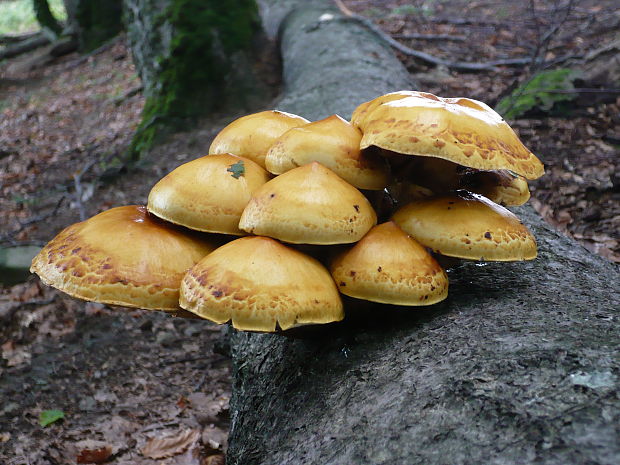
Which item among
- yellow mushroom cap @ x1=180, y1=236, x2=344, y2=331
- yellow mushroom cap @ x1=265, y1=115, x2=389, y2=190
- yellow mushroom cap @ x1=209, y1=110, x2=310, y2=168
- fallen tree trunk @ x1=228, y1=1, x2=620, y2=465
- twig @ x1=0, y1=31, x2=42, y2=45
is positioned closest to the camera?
fallen tree trunk @ x1=228, y1=1, x2=620, y2=465

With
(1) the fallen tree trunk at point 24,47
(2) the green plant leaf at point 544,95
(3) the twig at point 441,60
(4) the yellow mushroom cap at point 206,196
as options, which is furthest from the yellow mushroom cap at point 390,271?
(1) the fallen tree trunk at point 24,47

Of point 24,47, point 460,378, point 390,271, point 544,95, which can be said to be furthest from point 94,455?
point 24,47

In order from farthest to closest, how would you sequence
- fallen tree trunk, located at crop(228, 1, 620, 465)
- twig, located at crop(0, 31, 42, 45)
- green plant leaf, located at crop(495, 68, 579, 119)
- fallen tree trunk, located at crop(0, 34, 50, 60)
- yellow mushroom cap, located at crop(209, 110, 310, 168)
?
twig, located at crop(0, 31, 42, 45) → fallen tree trunk, located at crop(0, 34, 50, 60) → green plant leaf, located at crop(495, 68, 579, 119) → yellow mushroom cap, located at crop(209, 110, 310, 168) → fallen tree trunk, located at crop(228, 1, 620, 465)

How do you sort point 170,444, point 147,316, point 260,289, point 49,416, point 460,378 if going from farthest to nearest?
point 147,316
point 49,416
point 170,444
point 260,289
point 460,378

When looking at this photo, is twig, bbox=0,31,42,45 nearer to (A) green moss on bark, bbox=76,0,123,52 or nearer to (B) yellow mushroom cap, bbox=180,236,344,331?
(A) green moss on bark, bbox=76,0,123,52

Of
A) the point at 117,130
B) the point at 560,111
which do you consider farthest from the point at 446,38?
the point at 117,130

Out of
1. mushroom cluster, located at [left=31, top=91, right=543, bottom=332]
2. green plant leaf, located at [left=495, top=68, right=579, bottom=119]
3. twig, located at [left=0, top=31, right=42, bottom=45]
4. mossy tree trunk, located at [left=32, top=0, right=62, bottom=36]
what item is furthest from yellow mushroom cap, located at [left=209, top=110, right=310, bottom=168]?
twig, located at [left=0, top=31, right=42, bottom=45]

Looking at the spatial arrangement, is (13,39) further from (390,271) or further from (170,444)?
(390,271)

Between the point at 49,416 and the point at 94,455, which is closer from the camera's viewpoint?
the point at 94,455
